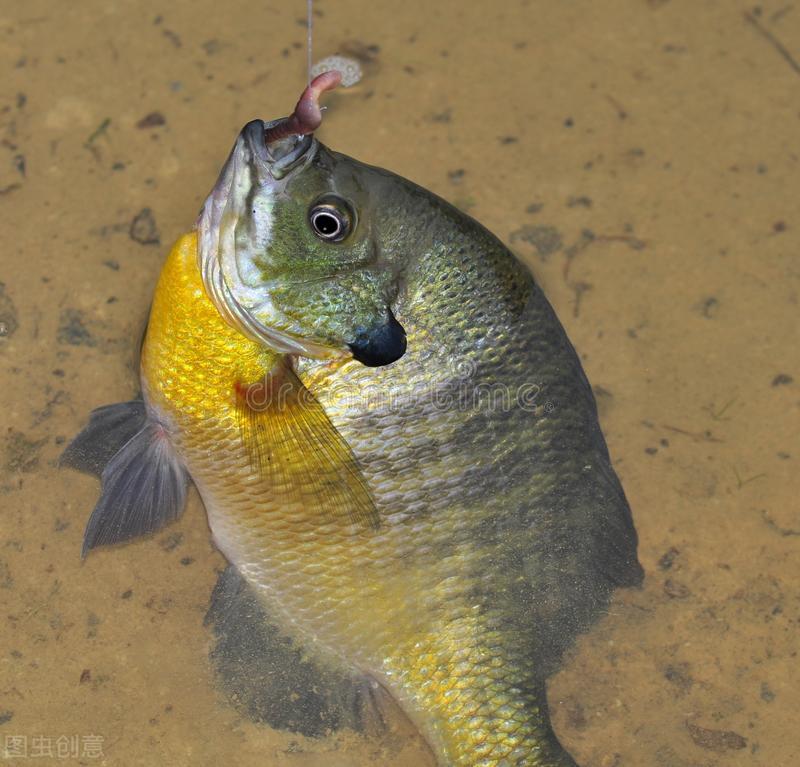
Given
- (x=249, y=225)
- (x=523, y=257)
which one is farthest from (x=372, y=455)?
(x=523, y=257)

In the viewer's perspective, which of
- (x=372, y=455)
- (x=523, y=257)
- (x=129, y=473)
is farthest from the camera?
(x=523, y=257)

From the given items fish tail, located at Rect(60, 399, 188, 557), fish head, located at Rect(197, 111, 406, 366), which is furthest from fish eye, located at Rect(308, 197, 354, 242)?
fish tail, located at Rect(60, 399, 188, 557)

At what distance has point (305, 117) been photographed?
105 inches

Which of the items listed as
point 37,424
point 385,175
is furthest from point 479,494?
point 37,424

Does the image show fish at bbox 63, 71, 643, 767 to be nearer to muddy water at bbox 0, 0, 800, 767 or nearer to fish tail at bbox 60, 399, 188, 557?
fish tail at bbox 60, 399, 188, 557

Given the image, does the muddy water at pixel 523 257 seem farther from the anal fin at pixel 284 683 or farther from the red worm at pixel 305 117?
the red worm at pixel 305 117

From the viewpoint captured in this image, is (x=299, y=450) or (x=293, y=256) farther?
(x=299, y=450)

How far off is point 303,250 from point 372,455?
2.03 feet

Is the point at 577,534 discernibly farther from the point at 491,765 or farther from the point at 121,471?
the point at 121,471

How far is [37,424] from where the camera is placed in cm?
344

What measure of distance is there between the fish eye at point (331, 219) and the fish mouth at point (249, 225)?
12 cm

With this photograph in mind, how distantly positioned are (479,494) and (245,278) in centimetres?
92

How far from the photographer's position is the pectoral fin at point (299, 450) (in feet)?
9.20

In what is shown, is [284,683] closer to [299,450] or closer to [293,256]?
[299,450]
